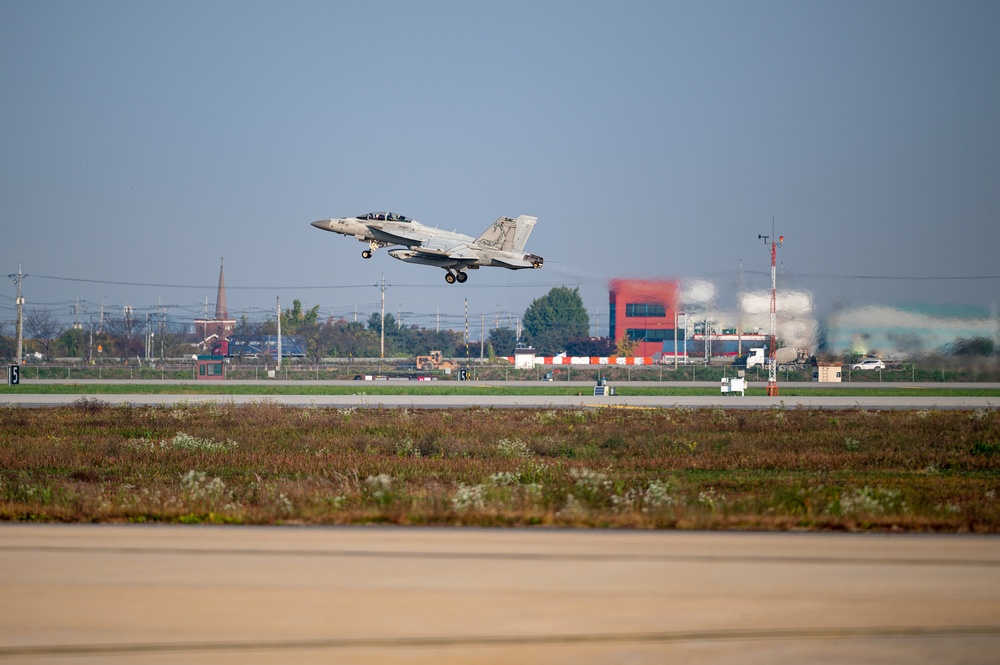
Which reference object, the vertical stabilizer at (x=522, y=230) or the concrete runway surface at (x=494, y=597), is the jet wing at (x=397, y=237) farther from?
the concrete runway surface at (x=494, y=597)


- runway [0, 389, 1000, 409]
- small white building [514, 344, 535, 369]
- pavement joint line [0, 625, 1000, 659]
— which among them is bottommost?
pavement joint line [0, 625, 1000, 659]

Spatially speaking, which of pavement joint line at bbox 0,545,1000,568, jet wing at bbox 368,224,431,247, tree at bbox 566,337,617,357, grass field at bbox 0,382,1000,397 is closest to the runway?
grass field at bbox 0,382,1000,397

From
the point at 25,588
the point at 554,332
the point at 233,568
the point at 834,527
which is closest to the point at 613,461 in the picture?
the point at 834,527

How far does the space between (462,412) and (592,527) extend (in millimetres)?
30330

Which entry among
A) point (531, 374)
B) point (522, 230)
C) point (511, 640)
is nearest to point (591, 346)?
point (531, 374)

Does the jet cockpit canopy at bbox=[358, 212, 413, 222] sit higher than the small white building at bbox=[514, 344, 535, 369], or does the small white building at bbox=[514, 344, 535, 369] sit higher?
the jet cockpit canopy at bbox=[358, 212, 413, 222]

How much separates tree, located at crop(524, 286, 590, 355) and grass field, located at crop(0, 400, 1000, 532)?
88.0 m

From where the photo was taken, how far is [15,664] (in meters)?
8.30

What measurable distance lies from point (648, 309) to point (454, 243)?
113ft

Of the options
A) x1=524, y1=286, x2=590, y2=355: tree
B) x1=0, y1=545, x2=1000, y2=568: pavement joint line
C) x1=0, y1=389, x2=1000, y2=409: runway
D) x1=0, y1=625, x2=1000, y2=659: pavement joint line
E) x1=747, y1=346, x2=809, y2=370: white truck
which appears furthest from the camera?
x1=524, y1=286, x2=590, y2=355: tree

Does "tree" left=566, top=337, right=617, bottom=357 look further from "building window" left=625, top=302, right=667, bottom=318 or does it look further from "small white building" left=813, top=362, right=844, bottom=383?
"small white building" left=813, top=362, right=844, bottom=383

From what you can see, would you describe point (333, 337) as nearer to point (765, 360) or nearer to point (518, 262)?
point (765, 360)

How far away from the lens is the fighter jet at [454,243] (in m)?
36.4

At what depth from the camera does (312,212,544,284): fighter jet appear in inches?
1435
